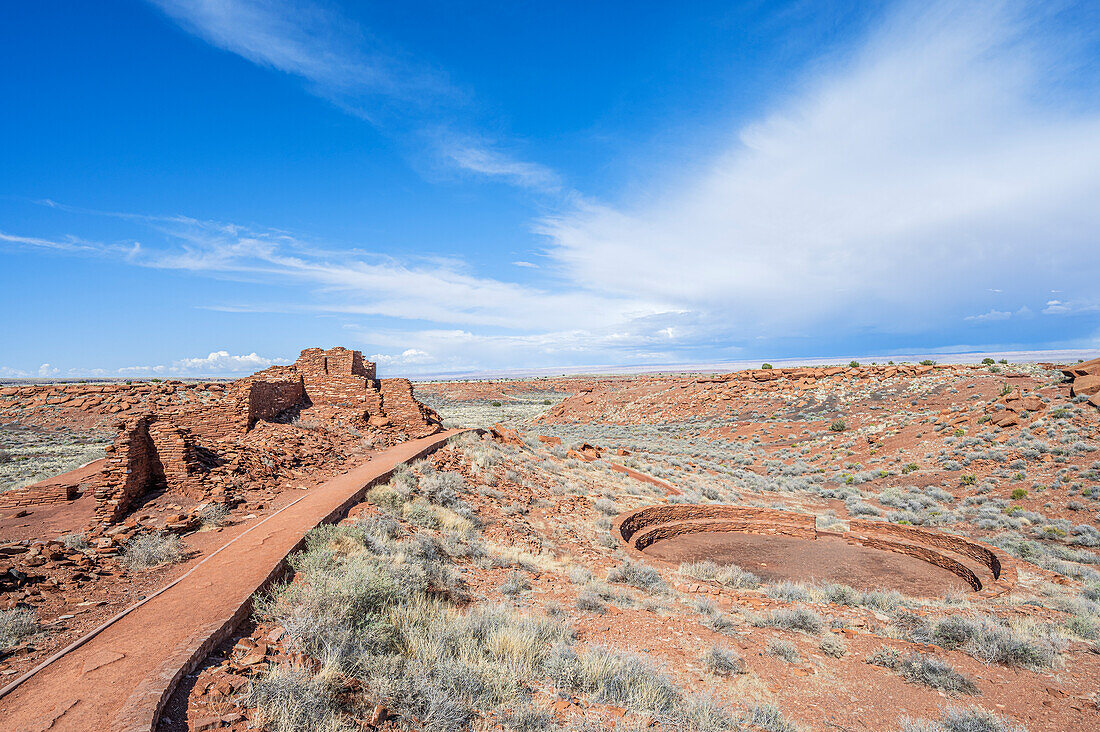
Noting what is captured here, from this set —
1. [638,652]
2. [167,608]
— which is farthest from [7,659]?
[638,652]

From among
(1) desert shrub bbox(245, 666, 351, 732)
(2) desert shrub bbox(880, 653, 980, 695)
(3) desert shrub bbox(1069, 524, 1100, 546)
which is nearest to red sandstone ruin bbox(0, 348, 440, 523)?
(1) desert shrub bbox(245, 666, 351, 732)

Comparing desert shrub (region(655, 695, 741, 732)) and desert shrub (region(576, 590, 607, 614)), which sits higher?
desert shrub (region(655, 695, 741, 732))

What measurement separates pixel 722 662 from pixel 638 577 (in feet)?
11.4

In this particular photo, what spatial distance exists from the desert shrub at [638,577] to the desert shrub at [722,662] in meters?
2.88

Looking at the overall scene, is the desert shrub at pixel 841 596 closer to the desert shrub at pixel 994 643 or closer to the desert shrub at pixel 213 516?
the desert shrub at pixel 994 643

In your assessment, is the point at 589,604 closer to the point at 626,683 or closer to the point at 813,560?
the point at 626,683

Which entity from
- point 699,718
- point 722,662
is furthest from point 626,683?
point 722,662

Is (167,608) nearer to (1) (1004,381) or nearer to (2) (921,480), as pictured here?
(2) (921,480)

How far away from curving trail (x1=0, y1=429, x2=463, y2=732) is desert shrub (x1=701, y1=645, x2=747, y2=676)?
19.9 feet

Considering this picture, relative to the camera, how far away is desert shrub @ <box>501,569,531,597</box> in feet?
27.6

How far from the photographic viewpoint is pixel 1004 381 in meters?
27.6

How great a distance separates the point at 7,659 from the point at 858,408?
38499mm

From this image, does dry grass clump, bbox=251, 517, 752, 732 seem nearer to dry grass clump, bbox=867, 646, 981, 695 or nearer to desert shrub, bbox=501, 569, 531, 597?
desert shrub, bbox=501, 569, 531, 597

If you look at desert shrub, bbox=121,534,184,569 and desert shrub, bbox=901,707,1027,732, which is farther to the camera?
desert shrub, bbox=121,534,184,569
